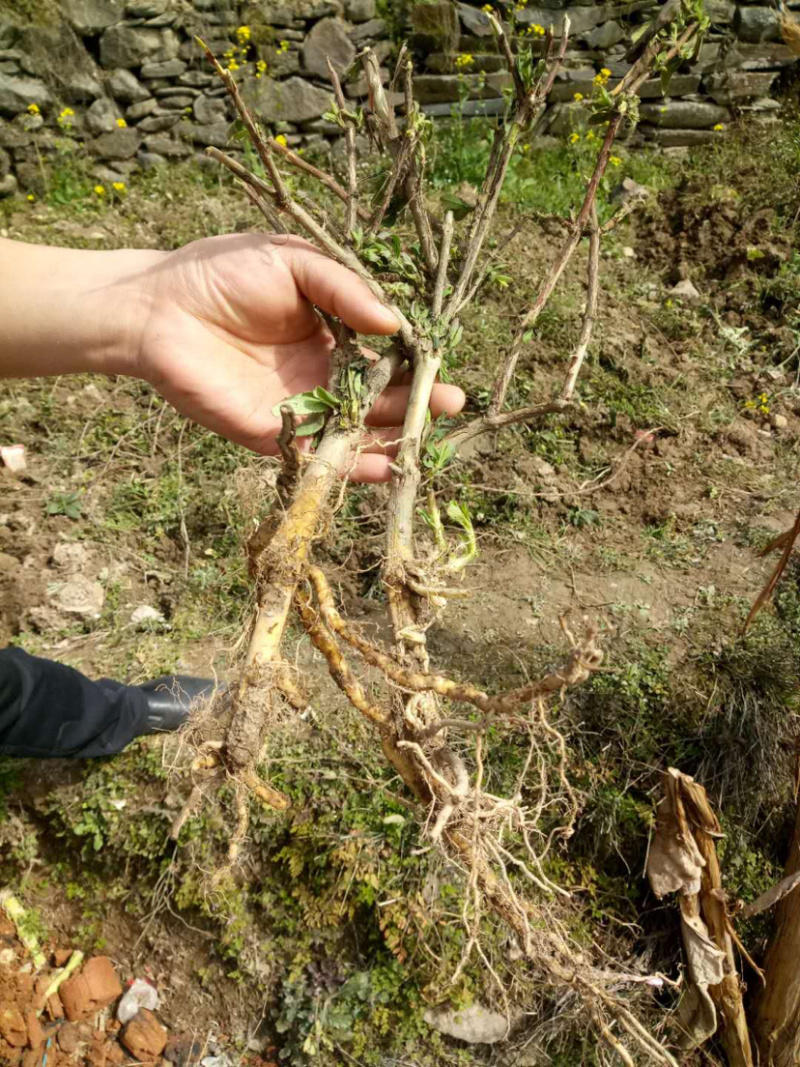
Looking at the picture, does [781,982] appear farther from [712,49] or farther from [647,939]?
[712,49]

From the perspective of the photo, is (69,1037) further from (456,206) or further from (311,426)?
(456,206)

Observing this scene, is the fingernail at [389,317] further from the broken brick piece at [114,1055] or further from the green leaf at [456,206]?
the broken brick piece at [114,1055]

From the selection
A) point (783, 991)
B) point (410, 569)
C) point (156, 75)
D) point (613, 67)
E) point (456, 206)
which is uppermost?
point (613, 67)

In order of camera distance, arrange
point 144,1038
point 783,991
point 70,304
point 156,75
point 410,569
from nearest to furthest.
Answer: point 410,569 → point 70,304 → point 783,991 → point 144,1038 → point 156,75

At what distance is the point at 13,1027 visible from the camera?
2.37m

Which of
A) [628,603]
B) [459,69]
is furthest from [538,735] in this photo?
[459,69]

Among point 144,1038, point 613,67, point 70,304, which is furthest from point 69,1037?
point 613,67

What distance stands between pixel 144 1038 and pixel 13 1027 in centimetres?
42

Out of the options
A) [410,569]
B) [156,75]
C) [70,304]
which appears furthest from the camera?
[156,75]

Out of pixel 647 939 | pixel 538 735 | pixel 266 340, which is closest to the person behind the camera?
pixel 266 340

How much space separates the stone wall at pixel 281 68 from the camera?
4262 millimetres

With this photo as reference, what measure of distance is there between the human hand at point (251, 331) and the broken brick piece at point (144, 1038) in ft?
6.17

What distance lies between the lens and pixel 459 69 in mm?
4422

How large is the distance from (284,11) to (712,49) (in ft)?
8.23
